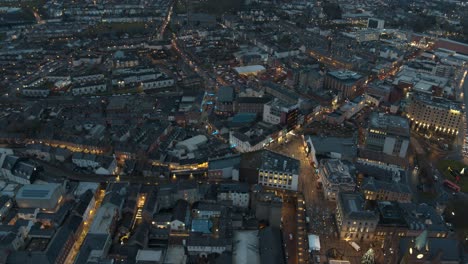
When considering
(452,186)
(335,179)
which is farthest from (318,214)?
(452,186)

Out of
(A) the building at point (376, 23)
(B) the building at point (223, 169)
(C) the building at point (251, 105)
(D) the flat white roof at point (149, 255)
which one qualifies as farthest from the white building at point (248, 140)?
(A) the building at point (376, 23)

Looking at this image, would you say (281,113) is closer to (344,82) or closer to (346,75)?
(344,82)

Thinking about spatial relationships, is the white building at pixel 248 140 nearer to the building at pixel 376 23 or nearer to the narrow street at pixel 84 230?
the narrow street at pixel 84 230

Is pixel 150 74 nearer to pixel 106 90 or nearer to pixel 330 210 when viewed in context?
pixel 106 90

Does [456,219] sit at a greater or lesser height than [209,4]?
lesser

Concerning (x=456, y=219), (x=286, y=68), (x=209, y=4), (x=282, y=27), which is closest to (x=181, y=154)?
(x=456, y=219)

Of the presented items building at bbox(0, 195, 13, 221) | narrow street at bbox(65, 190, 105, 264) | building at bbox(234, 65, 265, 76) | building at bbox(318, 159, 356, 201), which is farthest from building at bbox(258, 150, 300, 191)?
building at bbox(234, 65, 265, 76)
